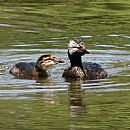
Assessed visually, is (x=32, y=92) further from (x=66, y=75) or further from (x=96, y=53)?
(x=96, y=53)

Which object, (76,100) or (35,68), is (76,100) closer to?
(76,100)

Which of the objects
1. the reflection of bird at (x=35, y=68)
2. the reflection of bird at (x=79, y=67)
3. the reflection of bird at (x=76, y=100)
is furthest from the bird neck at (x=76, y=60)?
the reflection of bird at (x=76, y=100)

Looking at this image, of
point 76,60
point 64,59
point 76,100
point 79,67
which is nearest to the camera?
point 76,100

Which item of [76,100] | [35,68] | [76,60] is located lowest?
[76,100]

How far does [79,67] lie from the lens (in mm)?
16203

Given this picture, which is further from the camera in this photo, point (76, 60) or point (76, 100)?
point (76, 60)

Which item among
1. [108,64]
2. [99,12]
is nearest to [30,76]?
[108,64]

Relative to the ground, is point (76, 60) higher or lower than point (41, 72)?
higher

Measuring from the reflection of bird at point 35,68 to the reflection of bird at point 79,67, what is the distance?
0.35 meters

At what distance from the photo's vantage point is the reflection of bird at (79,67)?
A: 1587 cm

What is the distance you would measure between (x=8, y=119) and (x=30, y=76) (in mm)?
4687

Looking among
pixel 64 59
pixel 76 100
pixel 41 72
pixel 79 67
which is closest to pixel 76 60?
pixel 79 67

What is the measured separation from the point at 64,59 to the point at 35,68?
1.43 m

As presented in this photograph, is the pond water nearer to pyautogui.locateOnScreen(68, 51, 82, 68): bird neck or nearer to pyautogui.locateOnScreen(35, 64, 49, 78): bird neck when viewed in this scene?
pyautogui.locateOnScreen(35, 64, 49, 78): bird neck
